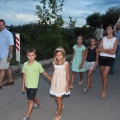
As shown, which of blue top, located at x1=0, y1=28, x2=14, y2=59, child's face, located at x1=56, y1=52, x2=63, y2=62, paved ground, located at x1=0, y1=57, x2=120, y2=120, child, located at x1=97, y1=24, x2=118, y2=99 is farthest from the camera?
blue top, located at x1=0, y1=28, x2=14, y2=59

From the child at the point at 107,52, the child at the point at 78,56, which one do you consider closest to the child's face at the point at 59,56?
the child at the point at 107,52

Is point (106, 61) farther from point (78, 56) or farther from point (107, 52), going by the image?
point (78, 56)

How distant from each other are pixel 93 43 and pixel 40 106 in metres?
2.31

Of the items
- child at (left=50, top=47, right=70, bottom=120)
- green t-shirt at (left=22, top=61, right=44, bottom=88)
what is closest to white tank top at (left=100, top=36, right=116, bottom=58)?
child at (left=50, top=47, right=70, bottom=120)

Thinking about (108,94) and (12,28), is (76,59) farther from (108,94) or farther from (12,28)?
(12,28)

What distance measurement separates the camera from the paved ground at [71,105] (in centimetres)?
561

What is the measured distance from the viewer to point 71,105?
6.33 metres

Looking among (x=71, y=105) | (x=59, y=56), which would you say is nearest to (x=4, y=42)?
(x=71, y=105)

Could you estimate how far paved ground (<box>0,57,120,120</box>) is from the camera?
18.4 feet

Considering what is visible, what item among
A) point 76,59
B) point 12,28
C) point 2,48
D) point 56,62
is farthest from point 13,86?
point 12,28

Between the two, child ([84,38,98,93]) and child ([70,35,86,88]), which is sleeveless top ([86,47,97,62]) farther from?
child ([70,35,86,88])

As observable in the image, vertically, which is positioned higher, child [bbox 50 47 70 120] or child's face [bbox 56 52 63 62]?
child's face [bbox 56 52 63 62]

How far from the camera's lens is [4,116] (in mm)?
5547

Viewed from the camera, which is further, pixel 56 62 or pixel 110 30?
pixel 110 30
